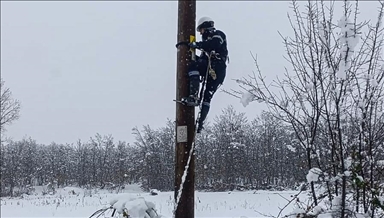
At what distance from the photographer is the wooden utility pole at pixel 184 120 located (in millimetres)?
2934

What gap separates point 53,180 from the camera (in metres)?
31.4

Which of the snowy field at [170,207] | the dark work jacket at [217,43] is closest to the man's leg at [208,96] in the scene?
the dark work jacket at [217,43]

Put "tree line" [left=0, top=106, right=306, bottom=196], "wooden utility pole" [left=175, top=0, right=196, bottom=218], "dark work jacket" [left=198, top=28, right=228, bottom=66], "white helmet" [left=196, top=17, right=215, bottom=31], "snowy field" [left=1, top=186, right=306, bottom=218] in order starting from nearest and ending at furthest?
1. "wooden utility pole" [left=175, top=0, right=196, bottom=218]
2. "dark work jacket" [left=198, top=28, right=228, bottom=66]
3. "white helmet" [left=196, top=17, right=215, bottom=31]
4. "snowy field" [left=1, top=186, right=306, bottom=218]
5. "tree line" [left=0, top=106, right=306, bottom=196]

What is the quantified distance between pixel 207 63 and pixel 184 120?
0.76 m

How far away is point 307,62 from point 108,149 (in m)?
28.0

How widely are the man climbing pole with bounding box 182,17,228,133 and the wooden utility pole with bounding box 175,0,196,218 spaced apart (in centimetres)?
7

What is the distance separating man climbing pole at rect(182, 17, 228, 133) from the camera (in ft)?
10.4

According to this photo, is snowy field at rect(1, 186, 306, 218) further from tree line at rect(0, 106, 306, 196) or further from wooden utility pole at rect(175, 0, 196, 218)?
tree line at rect(0, 106, 306, 196)

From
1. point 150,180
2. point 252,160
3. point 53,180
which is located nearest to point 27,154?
point 53,180

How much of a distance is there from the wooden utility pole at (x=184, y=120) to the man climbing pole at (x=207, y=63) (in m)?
0.07

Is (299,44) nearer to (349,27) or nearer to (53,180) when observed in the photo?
(349,27)

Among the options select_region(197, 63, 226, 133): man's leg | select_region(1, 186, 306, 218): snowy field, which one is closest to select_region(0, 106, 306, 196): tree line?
select_region(1, 186, 306, 218): snowy field

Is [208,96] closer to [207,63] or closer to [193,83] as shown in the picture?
[207,63]

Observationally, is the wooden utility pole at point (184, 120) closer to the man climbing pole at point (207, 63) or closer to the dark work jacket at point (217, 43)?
the man climbing pole at point (207, 63)
